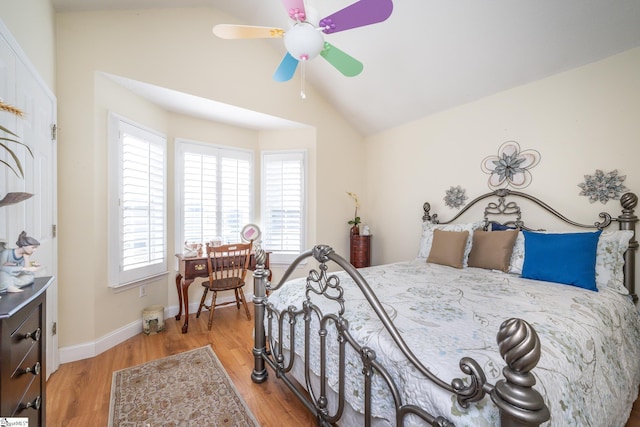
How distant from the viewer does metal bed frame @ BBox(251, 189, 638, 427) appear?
665 mm

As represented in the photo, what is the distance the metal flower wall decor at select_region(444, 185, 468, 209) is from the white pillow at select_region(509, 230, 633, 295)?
1.22 m

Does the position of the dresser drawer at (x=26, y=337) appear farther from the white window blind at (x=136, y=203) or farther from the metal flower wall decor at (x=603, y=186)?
the metal flower wall decor at (x=603, y=186)

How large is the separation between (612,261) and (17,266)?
11.0ft

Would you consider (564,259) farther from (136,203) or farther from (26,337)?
(136,203)

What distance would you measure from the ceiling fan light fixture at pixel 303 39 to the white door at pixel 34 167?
4.54 feet

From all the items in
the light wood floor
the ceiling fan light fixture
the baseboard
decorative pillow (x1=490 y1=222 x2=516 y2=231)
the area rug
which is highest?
the ceiling fan light fixture

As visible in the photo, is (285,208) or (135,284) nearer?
(135,284)

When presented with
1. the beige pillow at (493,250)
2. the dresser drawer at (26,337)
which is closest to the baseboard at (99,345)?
the dresser drawer at (26,337)

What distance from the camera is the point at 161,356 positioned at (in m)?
2.30

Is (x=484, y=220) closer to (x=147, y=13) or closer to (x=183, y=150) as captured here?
(x=183, y=150)

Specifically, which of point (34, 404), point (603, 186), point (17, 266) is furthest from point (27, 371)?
point (603, 186)

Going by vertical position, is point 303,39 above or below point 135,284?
above

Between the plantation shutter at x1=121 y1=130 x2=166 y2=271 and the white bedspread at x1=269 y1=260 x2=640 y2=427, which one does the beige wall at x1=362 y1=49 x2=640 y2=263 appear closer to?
the white bedspread at x1=269 y1=260 x2=640 y2=427

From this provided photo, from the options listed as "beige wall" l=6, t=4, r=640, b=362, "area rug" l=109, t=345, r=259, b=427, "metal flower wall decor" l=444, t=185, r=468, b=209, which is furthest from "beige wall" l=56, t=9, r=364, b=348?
"metal flower wall decor" l=444, t=185, r=468, b=209
